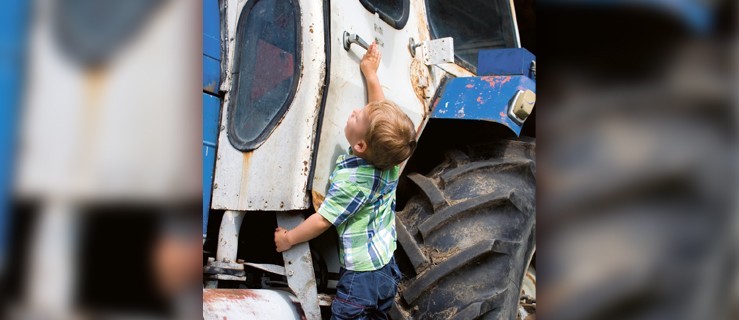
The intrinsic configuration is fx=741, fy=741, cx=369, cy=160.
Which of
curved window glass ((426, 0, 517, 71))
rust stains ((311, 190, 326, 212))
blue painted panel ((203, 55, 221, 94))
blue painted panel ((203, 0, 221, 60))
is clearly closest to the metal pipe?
rust stains ((311, 190, 326, 212))

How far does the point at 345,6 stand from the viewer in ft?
7.30

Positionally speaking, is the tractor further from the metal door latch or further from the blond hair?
the blond hair

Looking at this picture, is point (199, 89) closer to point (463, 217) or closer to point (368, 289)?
point (368, 289)

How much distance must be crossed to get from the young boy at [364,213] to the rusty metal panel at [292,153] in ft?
0.29

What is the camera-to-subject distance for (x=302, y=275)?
81.6 inches

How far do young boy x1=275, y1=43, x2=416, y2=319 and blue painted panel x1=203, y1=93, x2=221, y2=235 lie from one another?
0.98ft

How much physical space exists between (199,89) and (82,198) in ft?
0.45

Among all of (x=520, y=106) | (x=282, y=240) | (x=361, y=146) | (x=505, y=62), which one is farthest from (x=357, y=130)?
(x=505, y=62)

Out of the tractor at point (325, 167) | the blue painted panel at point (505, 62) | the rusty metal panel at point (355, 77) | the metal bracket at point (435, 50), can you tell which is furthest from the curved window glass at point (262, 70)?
the blue painted panel at point (505, 62)

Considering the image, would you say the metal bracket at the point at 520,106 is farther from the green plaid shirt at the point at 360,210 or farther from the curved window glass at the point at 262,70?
the curved window glass at the point at 262,70

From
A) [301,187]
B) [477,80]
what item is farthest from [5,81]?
[477,80]

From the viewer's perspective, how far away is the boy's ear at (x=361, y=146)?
204 cm

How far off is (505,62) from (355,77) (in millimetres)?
789

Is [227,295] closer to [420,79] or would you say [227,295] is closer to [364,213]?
[364,213]
